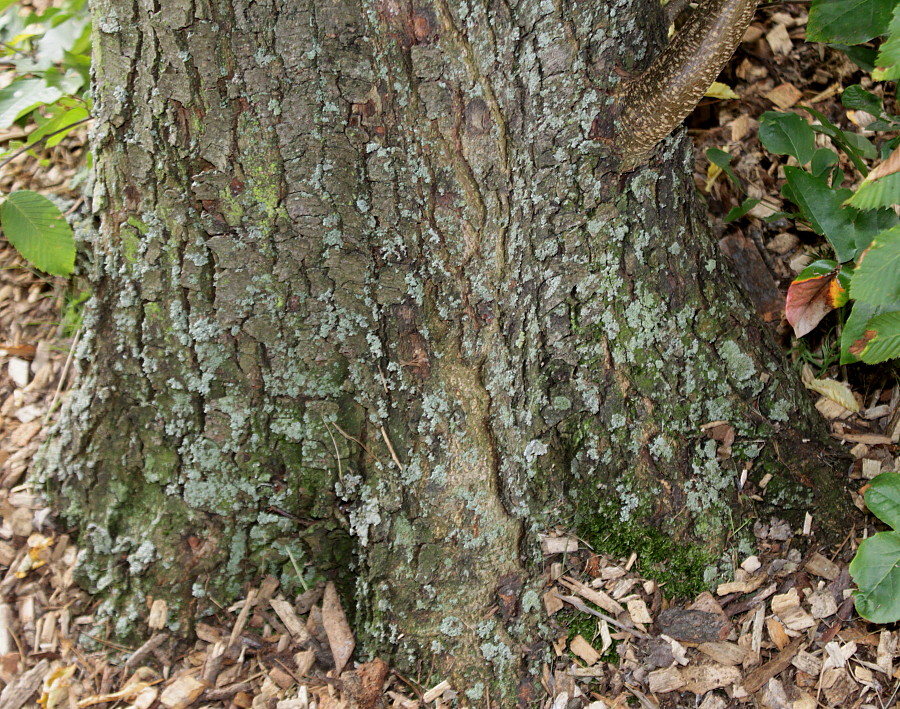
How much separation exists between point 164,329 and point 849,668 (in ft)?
5.07

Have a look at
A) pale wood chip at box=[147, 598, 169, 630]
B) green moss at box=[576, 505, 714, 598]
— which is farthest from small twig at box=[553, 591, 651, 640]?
pale wood chip at box=[147, 598, 169, 630]

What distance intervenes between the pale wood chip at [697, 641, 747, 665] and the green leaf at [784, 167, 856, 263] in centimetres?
85

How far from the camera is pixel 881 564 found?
136cm

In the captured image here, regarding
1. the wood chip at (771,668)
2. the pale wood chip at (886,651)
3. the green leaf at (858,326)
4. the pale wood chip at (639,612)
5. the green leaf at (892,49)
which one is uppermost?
the green leaf at (892,49)

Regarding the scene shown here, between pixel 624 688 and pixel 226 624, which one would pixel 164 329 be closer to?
pixel 226 624

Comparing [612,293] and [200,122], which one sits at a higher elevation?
[200,122]

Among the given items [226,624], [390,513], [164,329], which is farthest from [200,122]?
[226,624]

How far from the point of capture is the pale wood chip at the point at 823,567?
150cm

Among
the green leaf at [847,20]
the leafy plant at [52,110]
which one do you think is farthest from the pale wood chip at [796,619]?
the leafy plant at [52,110]

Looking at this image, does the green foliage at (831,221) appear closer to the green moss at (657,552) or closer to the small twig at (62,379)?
the green moss at (657,552)

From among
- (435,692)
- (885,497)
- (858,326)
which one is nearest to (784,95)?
(858,326)

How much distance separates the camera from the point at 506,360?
1.45 m

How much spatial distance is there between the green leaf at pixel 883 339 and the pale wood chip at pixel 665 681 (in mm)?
710

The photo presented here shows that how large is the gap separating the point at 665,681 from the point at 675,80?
1.14 metres
